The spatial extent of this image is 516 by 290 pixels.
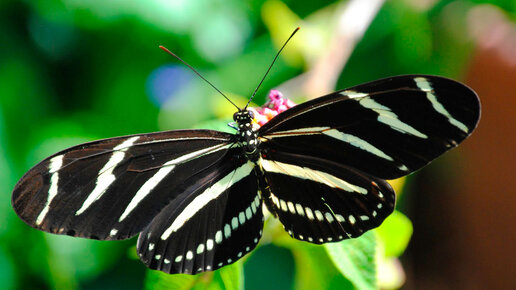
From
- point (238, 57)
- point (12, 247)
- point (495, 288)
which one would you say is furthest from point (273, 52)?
point (495, 288)

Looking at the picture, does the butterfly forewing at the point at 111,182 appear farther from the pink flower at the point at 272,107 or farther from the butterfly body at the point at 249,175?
the pink flower at the point at 272,107

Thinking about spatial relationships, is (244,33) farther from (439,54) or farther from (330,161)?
(330,161)

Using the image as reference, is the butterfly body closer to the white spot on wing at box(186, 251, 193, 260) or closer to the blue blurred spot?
the white spot on wing at box(186, 251, 193, 260)

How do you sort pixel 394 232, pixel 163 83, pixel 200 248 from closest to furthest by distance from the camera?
1. pixel 200 248
2. pixel 394 232
3. pixel 163 83

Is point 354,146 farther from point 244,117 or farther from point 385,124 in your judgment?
point 244,117

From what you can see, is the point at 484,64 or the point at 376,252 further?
the point at 484,64

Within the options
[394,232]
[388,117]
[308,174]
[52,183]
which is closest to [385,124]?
[388,117]
